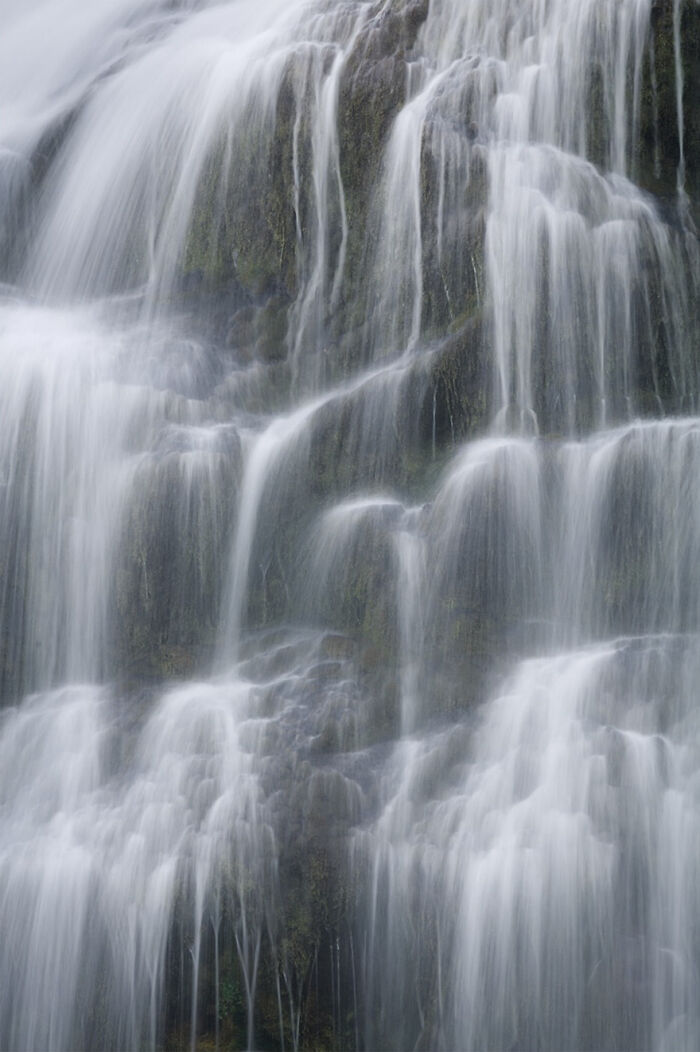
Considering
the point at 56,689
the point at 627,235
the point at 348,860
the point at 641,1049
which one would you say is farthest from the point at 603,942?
the point at 627,235

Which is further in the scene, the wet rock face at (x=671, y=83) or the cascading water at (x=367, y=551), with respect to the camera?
the wet rock face at (x=671, y=83)

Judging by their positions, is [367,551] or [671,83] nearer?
[367,551]

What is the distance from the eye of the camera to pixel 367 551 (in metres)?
10.9

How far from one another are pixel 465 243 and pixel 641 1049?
7.02 meters

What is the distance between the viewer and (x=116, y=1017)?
9.33 metres

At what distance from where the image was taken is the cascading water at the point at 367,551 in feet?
29.1

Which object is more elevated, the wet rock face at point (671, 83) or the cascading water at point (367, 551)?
the wet rock face at point (671, 83)

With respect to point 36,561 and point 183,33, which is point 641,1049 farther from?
point 183,33

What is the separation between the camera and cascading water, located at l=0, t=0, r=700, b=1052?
29.1 ft

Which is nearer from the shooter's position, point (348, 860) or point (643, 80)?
point (348, 860)

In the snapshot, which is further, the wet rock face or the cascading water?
the wet rock face

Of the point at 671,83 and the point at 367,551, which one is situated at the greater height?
the point at 671,83

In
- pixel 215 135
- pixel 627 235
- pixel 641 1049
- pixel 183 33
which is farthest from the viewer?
pixel 183 33

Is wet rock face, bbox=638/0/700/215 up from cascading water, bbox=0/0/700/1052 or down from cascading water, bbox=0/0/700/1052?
up
